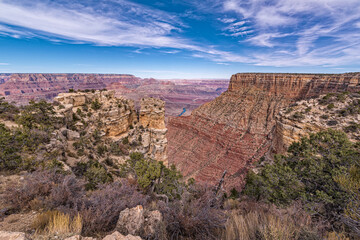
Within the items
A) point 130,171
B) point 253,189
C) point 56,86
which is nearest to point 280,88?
point 253,189

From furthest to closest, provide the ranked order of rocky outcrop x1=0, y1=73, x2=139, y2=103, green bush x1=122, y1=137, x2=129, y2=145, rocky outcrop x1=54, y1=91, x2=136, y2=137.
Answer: rocky outcrop x1=0, y1=73, x2=139, y2=103, green bush x1=122, y1=137, x2=129, y2=145, rocky outcrop x1=54, y1=91, x2=136, y2=137

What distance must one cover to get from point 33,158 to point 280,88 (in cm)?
5209

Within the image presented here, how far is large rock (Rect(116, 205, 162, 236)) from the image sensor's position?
11.2ft

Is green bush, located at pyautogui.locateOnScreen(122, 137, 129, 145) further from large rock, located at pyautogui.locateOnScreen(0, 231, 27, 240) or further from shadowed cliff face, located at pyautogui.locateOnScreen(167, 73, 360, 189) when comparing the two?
shadowed cliff face, located at pyautogui.locateOnScreen(167, 73, 360, 189)

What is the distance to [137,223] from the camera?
3.50 metres

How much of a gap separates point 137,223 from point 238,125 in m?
41.0

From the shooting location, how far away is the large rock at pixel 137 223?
341 cm

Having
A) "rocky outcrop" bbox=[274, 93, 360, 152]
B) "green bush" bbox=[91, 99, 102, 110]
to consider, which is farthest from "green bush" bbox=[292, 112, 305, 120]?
"green bush" bbox=[91, 99, 102, 110]

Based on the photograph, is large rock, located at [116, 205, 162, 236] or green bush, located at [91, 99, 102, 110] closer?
large rock, located at [116, 205, 162, 236]

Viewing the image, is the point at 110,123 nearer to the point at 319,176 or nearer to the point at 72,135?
the point at 72,135

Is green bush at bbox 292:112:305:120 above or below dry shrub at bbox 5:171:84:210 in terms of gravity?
above

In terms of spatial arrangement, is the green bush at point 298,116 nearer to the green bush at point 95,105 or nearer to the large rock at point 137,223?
the large rock at point 137,223

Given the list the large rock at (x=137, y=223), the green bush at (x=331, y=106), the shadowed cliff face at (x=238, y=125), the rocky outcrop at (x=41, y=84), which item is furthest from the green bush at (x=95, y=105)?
the rocky outcrop at (x=41, y=84)

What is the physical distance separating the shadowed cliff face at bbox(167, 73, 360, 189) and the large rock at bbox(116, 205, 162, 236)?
2601 cm
